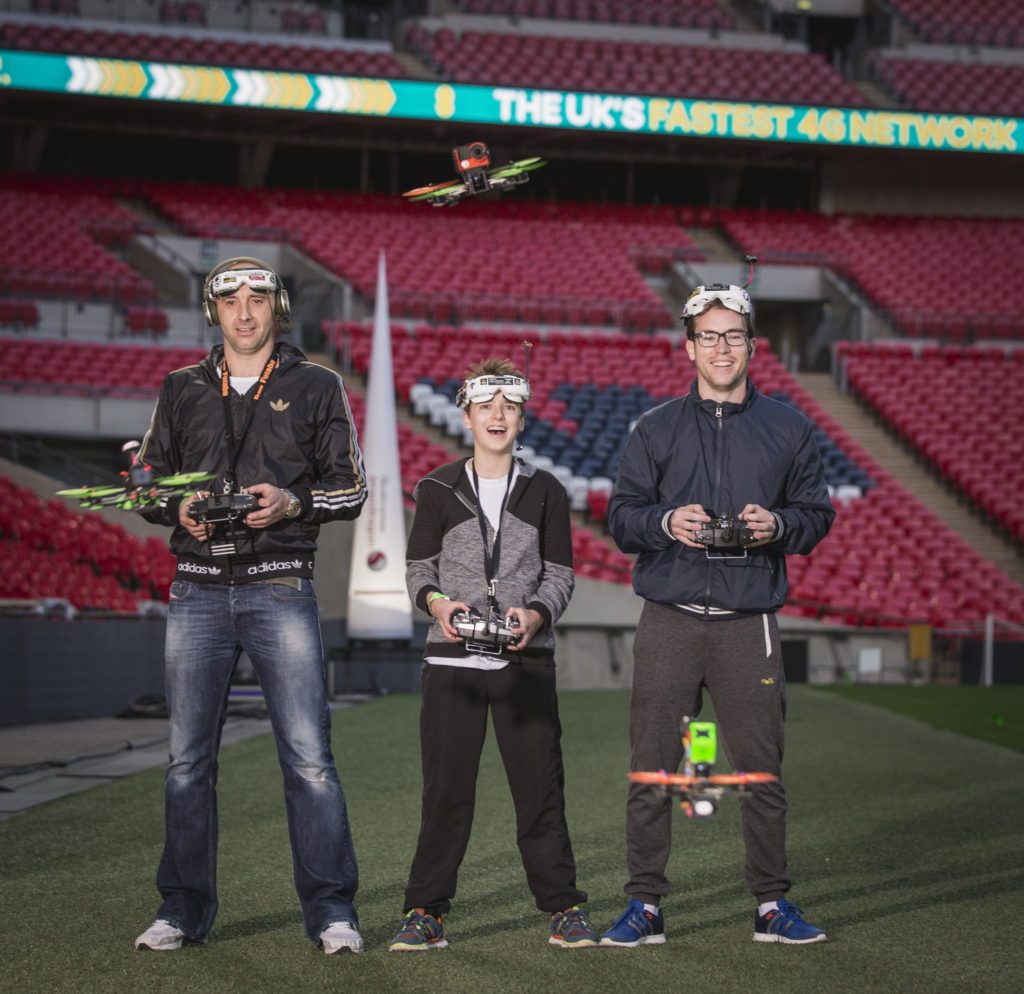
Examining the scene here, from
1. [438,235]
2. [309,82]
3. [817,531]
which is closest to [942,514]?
[438,235]

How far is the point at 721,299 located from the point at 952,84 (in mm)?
30854

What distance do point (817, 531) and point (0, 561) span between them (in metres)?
11.3

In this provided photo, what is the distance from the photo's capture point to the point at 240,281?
5027 millimetres

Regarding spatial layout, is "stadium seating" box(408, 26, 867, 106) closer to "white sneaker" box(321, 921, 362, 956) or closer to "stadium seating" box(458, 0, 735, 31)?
"stadium seating" box(458, 0, 735, 31)

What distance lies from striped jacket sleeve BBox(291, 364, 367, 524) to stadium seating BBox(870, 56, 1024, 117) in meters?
29.3

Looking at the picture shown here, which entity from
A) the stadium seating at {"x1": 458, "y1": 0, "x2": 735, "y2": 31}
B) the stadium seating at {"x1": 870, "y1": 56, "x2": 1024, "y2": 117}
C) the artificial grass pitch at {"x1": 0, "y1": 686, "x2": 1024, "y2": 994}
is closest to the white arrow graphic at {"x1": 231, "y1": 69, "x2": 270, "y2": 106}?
the stadium seating at {"x1": 458, "y1": 0, "x2": 735, "y2": 31}

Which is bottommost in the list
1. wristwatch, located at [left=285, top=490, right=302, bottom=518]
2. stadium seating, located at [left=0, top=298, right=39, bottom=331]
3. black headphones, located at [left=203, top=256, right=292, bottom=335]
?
wristwatch, located at [left=285, top=490, right=302, bottom=518]

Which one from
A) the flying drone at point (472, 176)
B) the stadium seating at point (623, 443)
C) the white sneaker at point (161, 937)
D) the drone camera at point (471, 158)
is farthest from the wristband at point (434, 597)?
the stadium seating at point (623, 443)

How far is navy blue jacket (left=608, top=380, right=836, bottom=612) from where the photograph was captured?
505cm

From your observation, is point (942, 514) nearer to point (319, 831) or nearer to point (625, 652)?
point (625, 652)

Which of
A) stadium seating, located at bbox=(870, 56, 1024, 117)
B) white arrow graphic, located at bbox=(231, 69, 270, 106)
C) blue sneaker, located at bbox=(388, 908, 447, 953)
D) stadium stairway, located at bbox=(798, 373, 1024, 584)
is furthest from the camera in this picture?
stadium seating, located at bbox=(870, 56, 1024, 117)

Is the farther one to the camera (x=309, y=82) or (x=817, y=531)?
(x=309, y=82)

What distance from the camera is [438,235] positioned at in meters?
28.9

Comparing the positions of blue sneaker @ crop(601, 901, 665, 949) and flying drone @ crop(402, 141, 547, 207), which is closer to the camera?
blue sneaker @ crop(601, 901, 665, 949)
